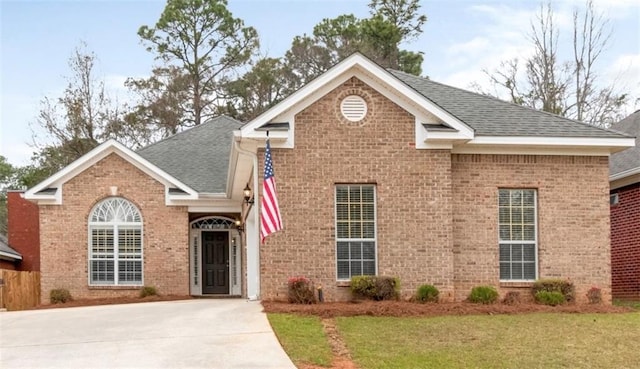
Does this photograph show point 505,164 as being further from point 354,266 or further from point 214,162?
point 214,162

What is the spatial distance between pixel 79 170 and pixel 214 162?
4.51m

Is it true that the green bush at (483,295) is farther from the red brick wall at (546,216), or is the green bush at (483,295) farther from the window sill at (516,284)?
the window sill at (516,284)

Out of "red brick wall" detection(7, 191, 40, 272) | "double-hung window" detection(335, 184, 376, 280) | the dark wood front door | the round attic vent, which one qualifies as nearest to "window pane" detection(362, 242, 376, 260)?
"double-hung window" detection(335, 184, 376, 280)

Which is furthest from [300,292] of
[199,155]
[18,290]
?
[199,155]

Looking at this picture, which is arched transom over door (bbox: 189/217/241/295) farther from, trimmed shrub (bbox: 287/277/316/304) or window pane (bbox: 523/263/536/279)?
window pane (bbox: 523/263/536/279)

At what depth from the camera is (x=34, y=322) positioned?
1476cm

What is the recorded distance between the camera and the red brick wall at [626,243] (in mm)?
19578

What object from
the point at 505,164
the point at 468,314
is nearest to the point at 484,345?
the point at 468,314

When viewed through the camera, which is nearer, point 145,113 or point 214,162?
point 214,162

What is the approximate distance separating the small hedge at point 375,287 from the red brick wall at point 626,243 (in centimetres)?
739

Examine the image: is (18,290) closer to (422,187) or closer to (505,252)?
(422,187)

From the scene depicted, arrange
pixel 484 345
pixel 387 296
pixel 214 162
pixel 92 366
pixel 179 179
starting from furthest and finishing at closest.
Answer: pixel 214 162, pixel 179 179, pixel 387 296, pixel 484 345, pixel 92 366

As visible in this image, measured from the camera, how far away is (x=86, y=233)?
2092 centimetres

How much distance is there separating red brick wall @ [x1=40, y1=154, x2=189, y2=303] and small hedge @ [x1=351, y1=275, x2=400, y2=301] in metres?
6.98
